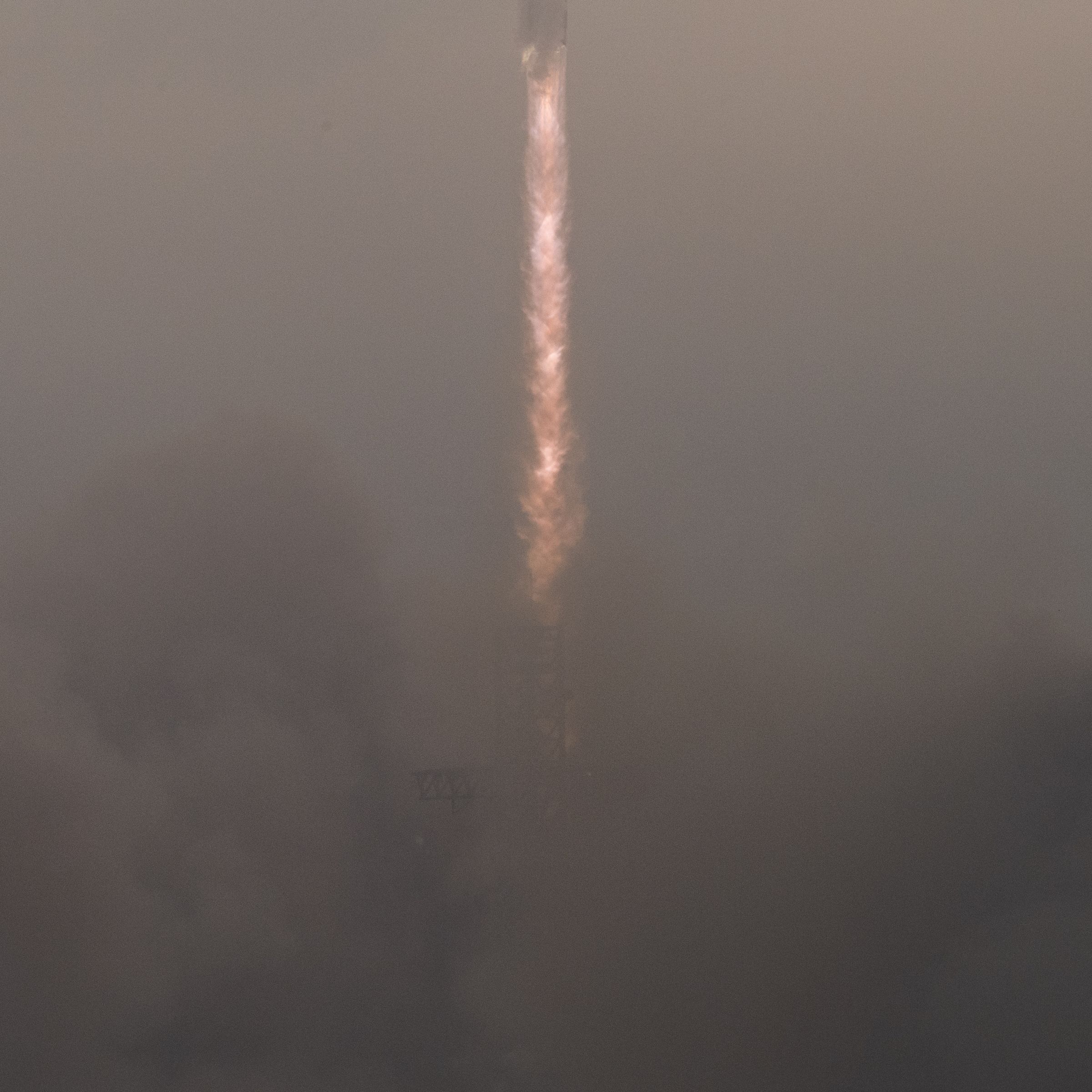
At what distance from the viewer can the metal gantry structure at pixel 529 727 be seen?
46250 millimetres

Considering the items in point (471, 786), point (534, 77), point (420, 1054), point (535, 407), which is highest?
point (534, 77)

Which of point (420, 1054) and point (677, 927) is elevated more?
point (677, 927)

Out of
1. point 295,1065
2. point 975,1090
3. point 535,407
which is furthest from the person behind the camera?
point 535,407

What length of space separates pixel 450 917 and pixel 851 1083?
11873mm

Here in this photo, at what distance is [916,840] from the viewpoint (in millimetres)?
41625

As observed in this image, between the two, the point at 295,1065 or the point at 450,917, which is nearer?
the point at 295,1065

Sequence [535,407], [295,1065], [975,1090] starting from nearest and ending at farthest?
[975,1090], [295,1065], [535,407]

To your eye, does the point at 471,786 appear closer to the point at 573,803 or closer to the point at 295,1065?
the point at 573,803

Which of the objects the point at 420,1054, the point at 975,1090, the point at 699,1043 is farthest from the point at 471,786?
the point at 975,1090

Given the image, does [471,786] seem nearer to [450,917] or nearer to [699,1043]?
[450,917]

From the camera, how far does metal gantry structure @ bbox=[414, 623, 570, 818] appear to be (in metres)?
46.2

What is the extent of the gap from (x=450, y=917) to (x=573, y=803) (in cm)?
433

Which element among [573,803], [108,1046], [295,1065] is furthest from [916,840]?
[108,1046]

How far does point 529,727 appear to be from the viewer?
46.5 m
